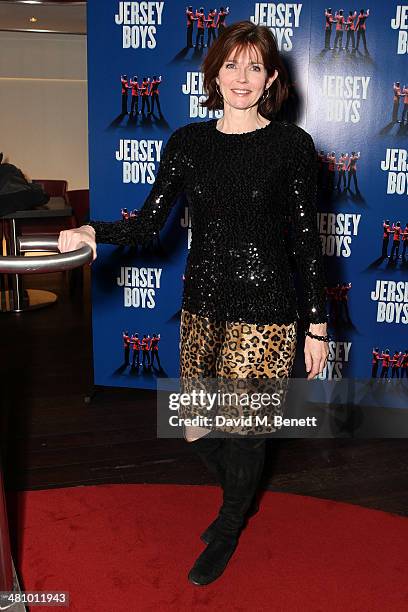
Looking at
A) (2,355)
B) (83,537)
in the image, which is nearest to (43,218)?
(2,355)

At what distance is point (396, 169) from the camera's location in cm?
→ 329

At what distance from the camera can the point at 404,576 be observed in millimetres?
2230

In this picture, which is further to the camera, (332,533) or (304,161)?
(332,533)

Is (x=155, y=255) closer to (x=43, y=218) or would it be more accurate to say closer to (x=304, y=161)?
(x=304, y=161)

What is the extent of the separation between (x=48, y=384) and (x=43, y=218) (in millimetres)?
2467

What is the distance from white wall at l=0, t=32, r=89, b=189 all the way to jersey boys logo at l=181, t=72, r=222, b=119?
6.61 meters

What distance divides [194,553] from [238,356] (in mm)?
725

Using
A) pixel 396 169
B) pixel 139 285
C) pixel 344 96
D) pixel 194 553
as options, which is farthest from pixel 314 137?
pixel 194 553

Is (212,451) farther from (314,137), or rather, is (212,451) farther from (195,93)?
(195,93)

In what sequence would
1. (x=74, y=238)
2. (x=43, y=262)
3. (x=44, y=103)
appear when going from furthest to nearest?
(x=44, y=103) < (x=74, y=238) < (x=43, y=262)

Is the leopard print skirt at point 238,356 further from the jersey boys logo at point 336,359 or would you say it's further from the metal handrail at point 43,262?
the jersey boys logo at point 336,359

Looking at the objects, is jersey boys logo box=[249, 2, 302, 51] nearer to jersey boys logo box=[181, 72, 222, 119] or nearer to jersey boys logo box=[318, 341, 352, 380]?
jersey boys logo box=[181, 72, 222, 119]

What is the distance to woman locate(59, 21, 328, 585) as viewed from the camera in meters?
1.96

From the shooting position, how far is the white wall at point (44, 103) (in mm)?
9375
